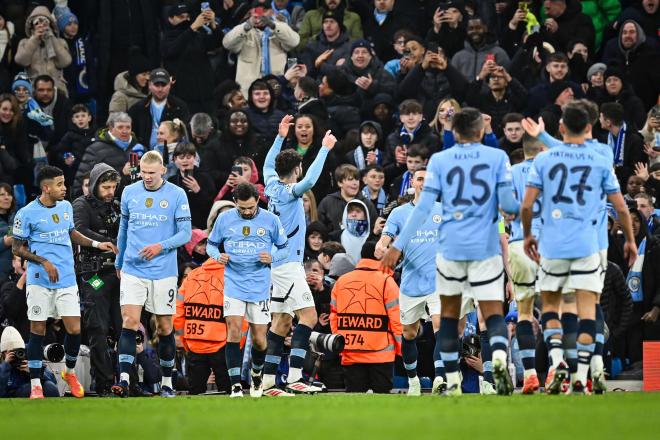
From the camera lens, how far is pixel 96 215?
19281 millimetres

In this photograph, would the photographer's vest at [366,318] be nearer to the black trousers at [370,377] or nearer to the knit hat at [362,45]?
the black trousers at [370,377]

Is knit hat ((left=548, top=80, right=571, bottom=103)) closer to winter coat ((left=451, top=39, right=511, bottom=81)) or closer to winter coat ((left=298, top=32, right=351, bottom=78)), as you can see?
winter coat ((left=451, top=39, right=511, bottom=81))

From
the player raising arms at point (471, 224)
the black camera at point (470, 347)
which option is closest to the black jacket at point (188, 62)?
the black camera at point (470, 347)

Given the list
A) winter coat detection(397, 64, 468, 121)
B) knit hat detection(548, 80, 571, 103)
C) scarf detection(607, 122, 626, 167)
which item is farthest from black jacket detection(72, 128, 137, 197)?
scarf detection(607, 122, 626, 167)

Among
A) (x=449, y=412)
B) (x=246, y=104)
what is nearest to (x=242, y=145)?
(x=246, y=104)

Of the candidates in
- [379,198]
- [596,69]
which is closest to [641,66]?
[596,69]

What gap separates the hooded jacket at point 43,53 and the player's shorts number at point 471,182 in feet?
43.0

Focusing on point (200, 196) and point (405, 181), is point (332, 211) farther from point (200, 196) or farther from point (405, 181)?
point (200, 196)

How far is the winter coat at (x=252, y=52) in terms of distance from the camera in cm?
2502

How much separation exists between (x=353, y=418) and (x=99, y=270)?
8.24 m

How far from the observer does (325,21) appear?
24.9 metres

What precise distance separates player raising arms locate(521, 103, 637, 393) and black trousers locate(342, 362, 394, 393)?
4465mm

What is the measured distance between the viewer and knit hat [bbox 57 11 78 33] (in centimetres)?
2606

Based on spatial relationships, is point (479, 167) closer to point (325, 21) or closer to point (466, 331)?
point (466, 331)
